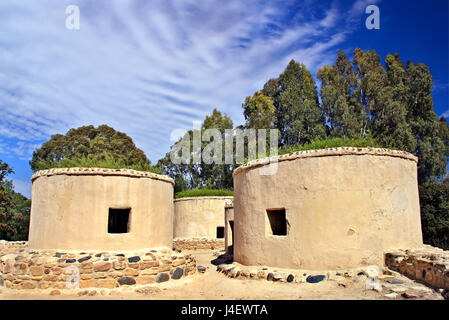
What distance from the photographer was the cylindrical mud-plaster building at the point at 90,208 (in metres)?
8.55

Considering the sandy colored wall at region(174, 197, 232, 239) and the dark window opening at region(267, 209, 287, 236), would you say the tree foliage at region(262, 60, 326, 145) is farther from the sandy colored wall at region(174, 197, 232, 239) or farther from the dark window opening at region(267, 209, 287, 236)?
the dark window opening at region(267, 209, 287, 236)

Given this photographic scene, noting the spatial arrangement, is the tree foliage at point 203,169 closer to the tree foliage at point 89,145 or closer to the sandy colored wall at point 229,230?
the tree foliage at point 89,145

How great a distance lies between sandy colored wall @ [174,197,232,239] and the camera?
20.2 m

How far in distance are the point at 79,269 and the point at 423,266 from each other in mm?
7441

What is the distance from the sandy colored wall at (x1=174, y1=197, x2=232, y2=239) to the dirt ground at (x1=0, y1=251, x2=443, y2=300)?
36.7 ft

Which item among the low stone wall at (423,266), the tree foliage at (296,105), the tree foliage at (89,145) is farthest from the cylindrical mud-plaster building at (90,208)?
the tree foliage at (296,105)

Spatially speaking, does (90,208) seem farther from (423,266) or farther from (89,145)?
(89,145)

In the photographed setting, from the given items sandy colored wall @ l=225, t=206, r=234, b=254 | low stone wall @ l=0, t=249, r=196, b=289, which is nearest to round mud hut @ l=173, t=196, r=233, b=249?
sandy colored wall @ l=225, t=206, r=234, b=254

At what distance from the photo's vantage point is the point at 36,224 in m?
8.97

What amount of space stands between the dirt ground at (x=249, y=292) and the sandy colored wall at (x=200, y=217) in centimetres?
1117

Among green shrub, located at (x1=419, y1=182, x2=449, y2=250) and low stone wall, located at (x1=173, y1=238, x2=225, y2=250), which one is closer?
green shrub, located at (x1=419, y1=182, x2=449, y2=250)
